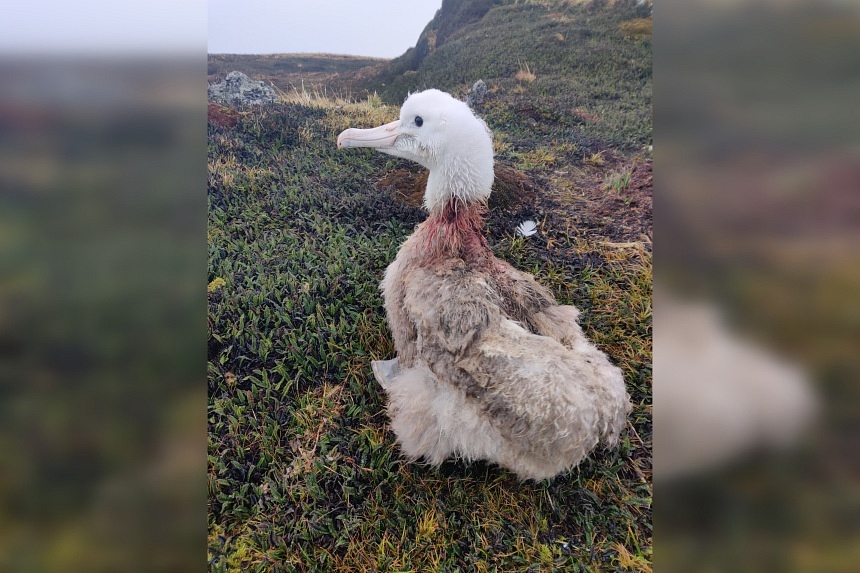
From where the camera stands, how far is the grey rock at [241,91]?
184cm

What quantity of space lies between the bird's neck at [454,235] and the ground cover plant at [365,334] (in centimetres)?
20

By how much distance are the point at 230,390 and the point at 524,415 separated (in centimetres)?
119

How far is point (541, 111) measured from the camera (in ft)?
5.97

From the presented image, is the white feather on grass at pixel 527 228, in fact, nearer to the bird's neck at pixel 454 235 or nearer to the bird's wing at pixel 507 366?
the bird's neck at pixel 454 235

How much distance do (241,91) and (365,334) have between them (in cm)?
120

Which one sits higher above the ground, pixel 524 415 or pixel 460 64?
pixel 460 64

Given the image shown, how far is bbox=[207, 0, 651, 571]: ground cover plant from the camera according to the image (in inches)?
62.2
